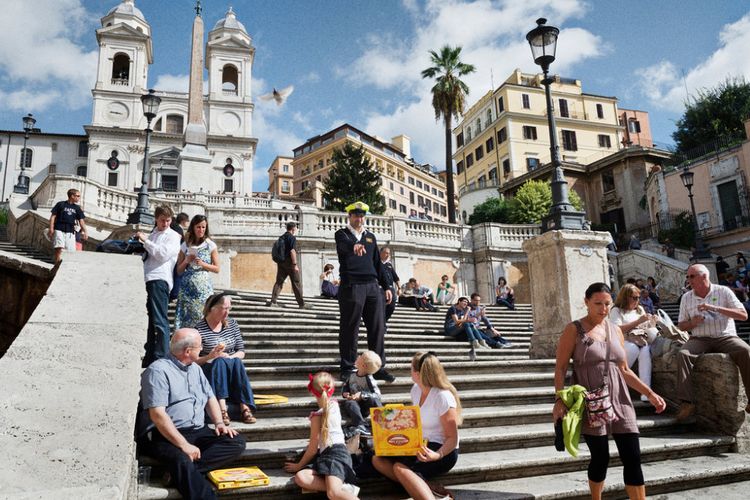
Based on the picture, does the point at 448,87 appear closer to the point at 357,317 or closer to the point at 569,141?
the point at 569,141

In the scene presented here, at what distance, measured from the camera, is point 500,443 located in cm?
479

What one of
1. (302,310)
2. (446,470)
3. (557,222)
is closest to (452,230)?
(302,310)

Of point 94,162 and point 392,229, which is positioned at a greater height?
point 94,162

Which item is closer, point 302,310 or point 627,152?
point 302,310

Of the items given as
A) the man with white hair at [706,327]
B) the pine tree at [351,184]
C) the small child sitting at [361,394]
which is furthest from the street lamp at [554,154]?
the pine tree at [351,184]

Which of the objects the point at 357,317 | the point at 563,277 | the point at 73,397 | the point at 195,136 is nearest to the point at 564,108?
the point at 195,136

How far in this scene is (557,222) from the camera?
7852 millimetres

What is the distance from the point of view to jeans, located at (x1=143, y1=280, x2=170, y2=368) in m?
5.51

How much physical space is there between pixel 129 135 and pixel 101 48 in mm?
10913

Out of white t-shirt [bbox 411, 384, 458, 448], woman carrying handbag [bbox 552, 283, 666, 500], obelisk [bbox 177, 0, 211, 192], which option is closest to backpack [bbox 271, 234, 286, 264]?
white t-shirt [bbox 411, 384, 458, 448]

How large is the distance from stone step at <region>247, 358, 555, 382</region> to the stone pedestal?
70 cm

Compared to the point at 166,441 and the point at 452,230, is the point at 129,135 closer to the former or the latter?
the point at 452,230

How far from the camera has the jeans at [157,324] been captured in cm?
551

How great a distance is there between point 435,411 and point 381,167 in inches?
2562
